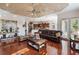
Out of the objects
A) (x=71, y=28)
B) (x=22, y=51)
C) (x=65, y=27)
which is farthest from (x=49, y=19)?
(x=22, y=51)

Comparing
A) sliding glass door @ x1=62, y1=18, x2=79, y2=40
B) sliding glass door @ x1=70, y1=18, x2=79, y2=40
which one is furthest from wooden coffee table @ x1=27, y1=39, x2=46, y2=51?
sliding glass door @ x1=70, y1=18, x2=79, y2=40

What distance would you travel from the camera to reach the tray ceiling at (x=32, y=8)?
238 centimetres

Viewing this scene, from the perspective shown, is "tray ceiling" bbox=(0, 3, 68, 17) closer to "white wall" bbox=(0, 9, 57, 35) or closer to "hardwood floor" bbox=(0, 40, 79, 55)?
"white wall" bbox=(0, 9, 57, 35)

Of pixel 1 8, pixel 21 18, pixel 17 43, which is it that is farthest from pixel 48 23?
pixel 1 8

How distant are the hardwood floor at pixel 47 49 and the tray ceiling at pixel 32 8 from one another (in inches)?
21.9

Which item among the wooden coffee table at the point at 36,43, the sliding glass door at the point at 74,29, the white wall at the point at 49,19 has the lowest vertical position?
the wooden coffee table at the point at 36,43

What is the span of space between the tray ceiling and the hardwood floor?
0.56 m

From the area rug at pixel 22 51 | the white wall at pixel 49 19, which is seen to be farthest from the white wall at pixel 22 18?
the area rug at pixel 22 51

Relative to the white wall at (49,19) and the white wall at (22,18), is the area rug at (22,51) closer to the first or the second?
the white wall at (22,18)

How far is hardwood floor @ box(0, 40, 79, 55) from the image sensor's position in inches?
93.5

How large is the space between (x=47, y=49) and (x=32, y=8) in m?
0.81

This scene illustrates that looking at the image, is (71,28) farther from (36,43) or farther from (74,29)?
(36,43)

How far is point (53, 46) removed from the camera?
2.39 m

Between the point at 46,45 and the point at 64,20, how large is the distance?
1.88 feet
